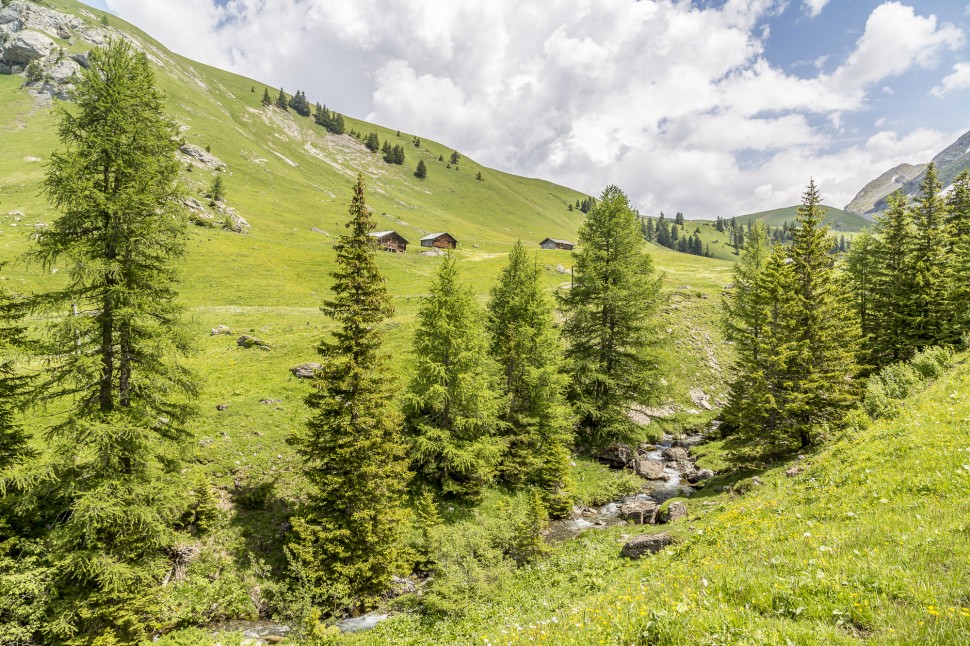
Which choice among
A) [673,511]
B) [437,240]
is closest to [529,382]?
[673,511]

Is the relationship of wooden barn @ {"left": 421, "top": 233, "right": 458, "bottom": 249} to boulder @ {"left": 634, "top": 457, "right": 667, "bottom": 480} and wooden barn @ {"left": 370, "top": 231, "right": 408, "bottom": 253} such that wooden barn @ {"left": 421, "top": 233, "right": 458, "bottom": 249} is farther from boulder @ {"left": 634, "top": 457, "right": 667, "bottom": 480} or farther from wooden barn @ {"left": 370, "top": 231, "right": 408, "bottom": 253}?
boulder @ {"left": 634, "top": 457, "right": 667, "bottom": 480}

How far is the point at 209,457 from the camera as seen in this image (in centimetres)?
2338

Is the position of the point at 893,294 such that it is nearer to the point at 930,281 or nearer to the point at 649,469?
the point at 930,281

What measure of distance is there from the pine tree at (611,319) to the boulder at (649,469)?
2.39 meters

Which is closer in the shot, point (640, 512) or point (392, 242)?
point (640, 512)

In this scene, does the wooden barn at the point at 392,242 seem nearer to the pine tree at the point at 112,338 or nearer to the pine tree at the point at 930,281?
the pine tree at the point at 112,338

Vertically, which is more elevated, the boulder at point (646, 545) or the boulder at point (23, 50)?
the boulder at point (23, 50)

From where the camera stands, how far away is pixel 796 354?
23.8m

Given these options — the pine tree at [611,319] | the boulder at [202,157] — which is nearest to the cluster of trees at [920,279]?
the pine tree at [611,319]

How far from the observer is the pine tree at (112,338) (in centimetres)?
1353

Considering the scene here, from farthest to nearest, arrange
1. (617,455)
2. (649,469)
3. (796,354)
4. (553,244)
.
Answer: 1. (553,244)
2. (617,455)
3. (649,469)
4. (796,354)

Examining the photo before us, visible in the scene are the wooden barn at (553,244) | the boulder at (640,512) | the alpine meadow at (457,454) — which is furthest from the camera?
the wooden barn at (553,244)

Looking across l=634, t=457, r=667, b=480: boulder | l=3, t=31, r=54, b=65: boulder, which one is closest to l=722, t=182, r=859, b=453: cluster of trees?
l=634, t=457, r=667, b=480: boulder

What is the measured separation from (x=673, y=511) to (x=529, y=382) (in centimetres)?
1115
